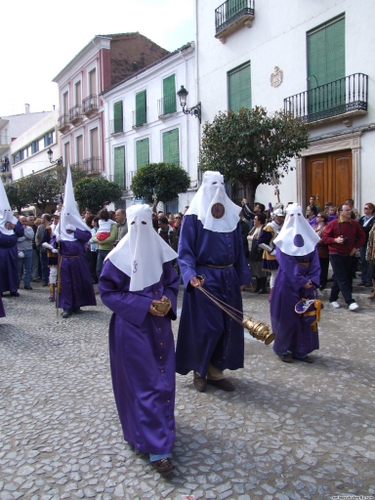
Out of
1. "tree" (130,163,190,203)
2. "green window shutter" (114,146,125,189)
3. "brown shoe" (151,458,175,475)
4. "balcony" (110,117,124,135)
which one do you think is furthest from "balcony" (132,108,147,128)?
"brown shoe" (151,458,175,475)

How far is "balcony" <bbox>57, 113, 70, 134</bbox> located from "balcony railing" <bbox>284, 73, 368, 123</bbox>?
821 inches

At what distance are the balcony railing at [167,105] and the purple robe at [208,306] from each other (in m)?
16.9

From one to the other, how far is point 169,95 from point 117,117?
5205 millimetres

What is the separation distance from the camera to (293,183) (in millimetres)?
14047

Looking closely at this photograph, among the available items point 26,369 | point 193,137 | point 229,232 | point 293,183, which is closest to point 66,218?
point 26,369

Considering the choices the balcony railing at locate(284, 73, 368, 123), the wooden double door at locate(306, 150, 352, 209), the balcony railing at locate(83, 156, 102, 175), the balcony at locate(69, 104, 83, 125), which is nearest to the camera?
the balcony railing at locate(284, 73, 368, 123)

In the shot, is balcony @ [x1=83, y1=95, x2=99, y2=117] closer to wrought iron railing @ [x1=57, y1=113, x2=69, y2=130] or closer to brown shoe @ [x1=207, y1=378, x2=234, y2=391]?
wrought iron railing @ [x1=57, y1=113, x2=69, y2=130]

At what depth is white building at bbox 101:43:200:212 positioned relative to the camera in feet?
63.3

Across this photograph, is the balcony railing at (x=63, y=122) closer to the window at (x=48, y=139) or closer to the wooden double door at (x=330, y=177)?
the window at (x=48, y=139)

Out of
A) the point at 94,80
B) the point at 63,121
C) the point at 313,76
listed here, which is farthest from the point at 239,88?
the point at 63,121

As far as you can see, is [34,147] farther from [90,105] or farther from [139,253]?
[139,253]

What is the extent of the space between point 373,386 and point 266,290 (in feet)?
17.6

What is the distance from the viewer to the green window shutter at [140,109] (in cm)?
2245

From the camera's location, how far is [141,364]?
10.1 ft
